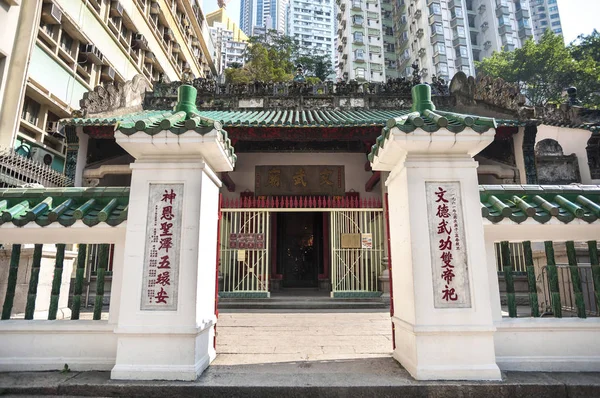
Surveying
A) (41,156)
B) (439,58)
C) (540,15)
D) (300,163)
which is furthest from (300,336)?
(540,15)

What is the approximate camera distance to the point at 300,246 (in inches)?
487

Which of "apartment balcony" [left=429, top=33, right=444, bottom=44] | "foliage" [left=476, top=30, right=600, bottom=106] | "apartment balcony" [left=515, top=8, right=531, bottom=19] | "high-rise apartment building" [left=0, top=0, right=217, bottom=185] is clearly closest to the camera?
"high-rise apartment building" [left=0, top=0, right=217, bottom=185]

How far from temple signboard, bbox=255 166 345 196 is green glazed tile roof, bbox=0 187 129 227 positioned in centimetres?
683

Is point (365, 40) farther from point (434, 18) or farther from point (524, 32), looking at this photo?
point (524, 32)

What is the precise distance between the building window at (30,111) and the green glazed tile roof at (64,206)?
1003cm

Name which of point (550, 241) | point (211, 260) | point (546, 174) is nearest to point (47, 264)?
point (211, 260)

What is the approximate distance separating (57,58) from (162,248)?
12.9 m

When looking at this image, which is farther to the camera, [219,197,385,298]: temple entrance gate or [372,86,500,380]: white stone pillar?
[219,197,385,298]: temple entrance gate

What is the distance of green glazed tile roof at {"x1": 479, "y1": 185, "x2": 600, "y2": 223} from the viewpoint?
11.1 feet

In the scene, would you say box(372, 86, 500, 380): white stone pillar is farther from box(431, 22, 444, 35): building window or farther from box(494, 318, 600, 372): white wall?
box(431, 22, 444, 35): building window

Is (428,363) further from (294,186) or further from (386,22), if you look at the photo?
(386,22)

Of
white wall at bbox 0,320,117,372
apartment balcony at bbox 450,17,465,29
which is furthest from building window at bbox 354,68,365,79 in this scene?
white wall at bbox 0,320,117,372

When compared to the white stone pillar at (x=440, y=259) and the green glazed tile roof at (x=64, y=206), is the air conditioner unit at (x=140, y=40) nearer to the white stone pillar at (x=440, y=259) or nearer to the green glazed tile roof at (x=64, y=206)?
the green glazed tile roof at (x=64, y=206)

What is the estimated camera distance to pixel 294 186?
10570 mm
